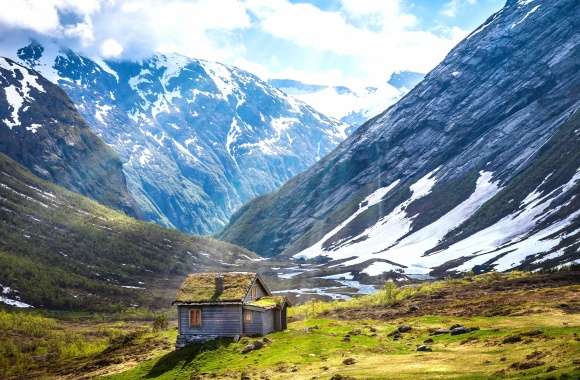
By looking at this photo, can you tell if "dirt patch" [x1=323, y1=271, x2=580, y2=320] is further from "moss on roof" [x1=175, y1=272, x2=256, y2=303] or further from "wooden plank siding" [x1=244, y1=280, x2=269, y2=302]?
"moss on roof" [x1=175, y1=272, x2=256, y2=303]

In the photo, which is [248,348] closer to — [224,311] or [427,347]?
[224,311]

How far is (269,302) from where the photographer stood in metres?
64.9

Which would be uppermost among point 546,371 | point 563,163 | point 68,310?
point 563,163

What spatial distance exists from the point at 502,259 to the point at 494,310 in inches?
3267

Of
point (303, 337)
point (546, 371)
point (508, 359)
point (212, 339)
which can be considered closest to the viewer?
point (546, 371)

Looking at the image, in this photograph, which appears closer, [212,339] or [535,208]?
[212,339]

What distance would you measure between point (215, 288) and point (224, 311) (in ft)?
12.2

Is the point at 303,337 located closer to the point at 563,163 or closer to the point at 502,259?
the point at 502,259

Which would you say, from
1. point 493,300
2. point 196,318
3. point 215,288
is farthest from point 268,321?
point 493,300

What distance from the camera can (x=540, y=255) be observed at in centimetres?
12700

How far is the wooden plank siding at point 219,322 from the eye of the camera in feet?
202

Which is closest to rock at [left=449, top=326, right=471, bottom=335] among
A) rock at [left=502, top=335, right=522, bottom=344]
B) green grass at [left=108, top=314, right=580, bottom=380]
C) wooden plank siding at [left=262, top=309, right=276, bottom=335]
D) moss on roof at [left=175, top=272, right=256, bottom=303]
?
green grass at [left=108, top=314, right=580, bottom=380]

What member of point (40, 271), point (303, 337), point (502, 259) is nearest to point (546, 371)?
point (303, 337)

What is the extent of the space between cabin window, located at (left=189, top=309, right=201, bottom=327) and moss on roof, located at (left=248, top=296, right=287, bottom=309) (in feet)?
18.5
